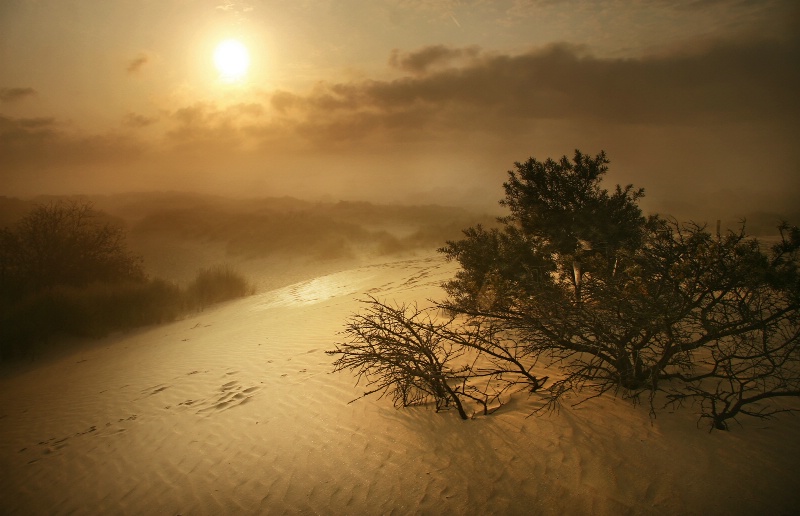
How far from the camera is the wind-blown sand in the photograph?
309 cm

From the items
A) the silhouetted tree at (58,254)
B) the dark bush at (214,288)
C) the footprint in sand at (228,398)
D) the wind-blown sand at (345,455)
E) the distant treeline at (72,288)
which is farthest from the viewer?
the dark bush at (214,288)

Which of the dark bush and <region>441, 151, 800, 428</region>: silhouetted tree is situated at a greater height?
<region>441, 151, 800, 428</region>: silhouetted tree

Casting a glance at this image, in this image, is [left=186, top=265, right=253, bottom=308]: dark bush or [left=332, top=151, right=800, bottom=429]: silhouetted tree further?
[left=186, top=265, right=253, bottom=308]: dark bush

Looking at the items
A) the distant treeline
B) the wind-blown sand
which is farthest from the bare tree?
the distant treeline

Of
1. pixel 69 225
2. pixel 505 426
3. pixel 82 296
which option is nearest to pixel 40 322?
pixel 82 296

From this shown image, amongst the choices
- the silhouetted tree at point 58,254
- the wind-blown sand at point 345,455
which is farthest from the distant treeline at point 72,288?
the wind-blown sand at point 345,455

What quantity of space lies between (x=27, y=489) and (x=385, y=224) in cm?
3301

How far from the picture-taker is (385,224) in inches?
1453

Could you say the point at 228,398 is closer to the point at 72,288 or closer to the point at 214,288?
the point at 72,288

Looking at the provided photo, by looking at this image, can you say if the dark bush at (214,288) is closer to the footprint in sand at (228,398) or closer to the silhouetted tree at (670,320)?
the footprint in sand at (228,398)

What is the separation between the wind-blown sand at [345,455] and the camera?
3.09 meters

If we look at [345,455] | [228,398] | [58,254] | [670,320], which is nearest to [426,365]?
[345,455]

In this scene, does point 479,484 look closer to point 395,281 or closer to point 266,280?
point 395,281

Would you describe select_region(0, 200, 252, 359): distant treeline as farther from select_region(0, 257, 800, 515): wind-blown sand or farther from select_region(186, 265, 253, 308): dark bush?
select_region(0, 257, 800, 515): wind-blown sand
